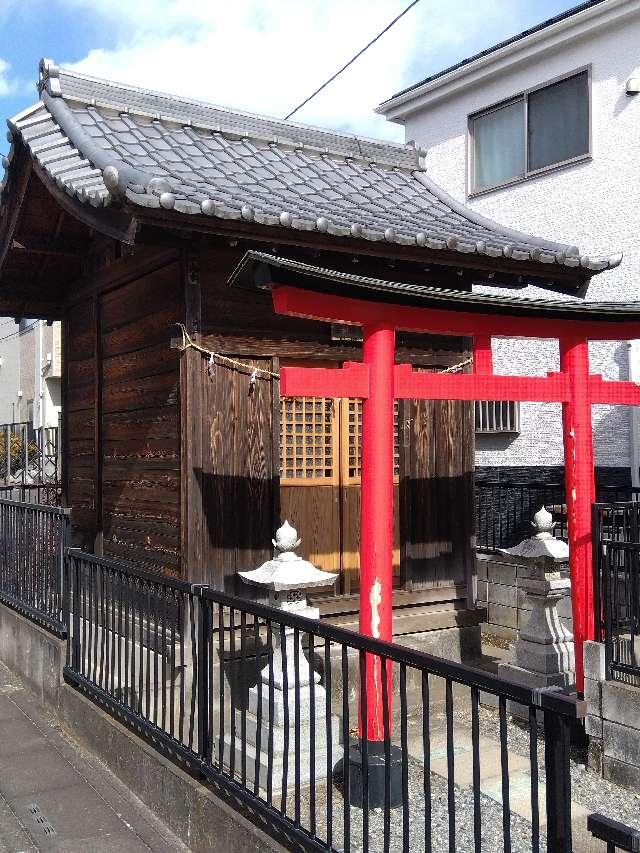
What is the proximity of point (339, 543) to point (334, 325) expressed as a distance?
2.21 meters

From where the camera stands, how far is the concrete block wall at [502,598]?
9.96 meters

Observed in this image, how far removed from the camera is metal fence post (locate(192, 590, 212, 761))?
509cm

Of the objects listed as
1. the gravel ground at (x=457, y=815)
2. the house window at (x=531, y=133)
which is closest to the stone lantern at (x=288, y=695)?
the gravel ground at (x=457, y=815)

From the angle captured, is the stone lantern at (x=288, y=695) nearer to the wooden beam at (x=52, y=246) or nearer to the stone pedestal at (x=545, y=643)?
the stone pedestal at (x=545, y=643)

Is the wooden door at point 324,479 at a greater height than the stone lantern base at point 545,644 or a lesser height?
greater

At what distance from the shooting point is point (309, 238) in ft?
22.0

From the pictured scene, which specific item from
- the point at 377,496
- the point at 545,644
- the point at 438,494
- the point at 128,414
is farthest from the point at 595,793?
the point at 128,414

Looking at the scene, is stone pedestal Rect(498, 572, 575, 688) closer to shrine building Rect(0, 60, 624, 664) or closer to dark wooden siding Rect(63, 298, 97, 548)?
shrine building Rect(0, 60, 624, 664)

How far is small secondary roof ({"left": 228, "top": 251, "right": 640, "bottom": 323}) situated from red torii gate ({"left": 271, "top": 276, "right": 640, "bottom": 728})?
22 millimetres

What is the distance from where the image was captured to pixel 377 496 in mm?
5711

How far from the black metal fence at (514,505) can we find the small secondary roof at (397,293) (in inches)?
231

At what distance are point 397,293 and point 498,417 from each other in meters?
11.2

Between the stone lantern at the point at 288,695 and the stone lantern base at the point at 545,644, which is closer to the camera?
the stone lantern at the point at 288,695

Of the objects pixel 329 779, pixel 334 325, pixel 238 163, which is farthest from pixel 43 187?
pixel 329 779
